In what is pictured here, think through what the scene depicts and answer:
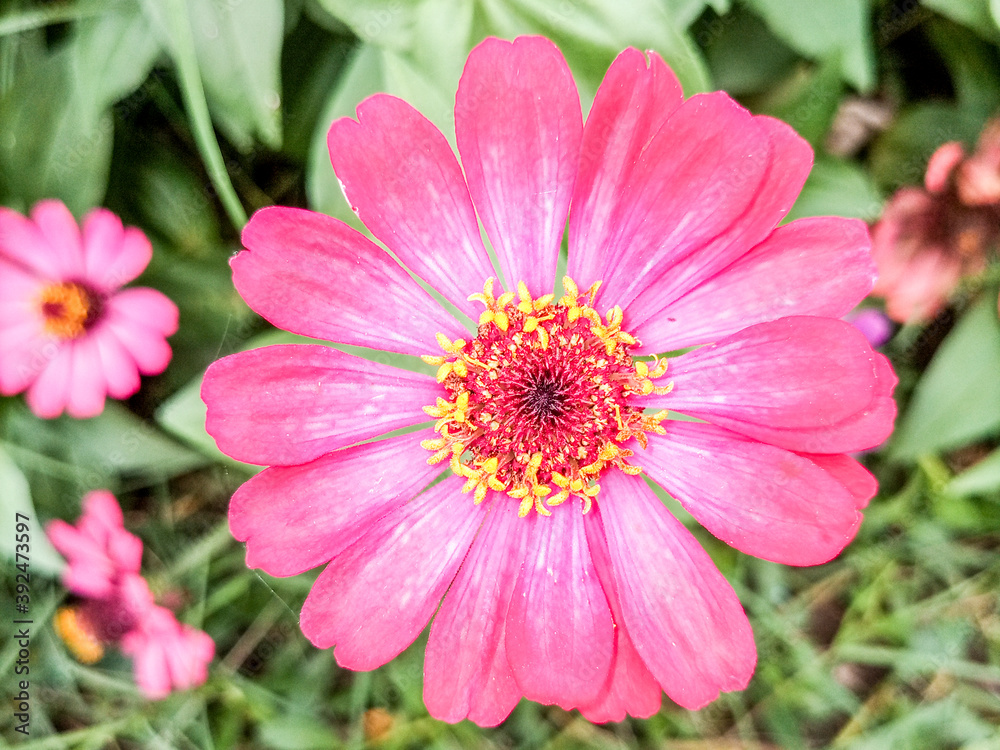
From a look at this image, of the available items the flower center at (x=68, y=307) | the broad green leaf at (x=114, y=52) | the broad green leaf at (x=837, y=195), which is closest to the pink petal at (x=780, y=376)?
the broad green leaf at (x=837, y=195)

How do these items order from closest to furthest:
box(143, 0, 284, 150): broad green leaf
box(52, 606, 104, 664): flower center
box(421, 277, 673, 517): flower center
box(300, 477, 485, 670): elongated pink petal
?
box(300, 477, 485, 670): elongated pink petal → box(421, 277, 673, 517): flower center → box(143, 0, 284, 150): broad green leaf → box(52, 606, 104, 664): flower center

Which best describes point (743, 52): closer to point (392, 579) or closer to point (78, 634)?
point (392, 579)

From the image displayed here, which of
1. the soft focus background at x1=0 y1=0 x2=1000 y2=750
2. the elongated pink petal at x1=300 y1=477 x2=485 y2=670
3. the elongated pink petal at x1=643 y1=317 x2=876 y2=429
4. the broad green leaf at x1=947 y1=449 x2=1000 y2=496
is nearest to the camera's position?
the elongated pink petal at x1=643 y1=317 x2=876 y2=429

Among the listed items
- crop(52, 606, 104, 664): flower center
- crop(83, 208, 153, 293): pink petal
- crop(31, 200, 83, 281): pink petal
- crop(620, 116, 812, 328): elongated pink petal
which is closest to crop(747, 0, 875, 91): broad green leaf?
crop(620, 116, 812, 328): elongated pink petal

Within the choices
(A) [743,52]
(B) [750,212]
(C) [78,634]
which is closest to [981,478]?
(B) [750,212]

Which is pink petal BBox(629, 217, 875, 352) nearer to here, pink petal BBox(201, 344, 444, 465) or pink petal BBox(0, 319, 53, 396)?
pink petal BBox(201, 344, 444, 465)

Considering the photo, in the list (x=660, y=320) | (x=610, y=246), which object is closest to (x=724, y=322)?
(x=660, y=320)
